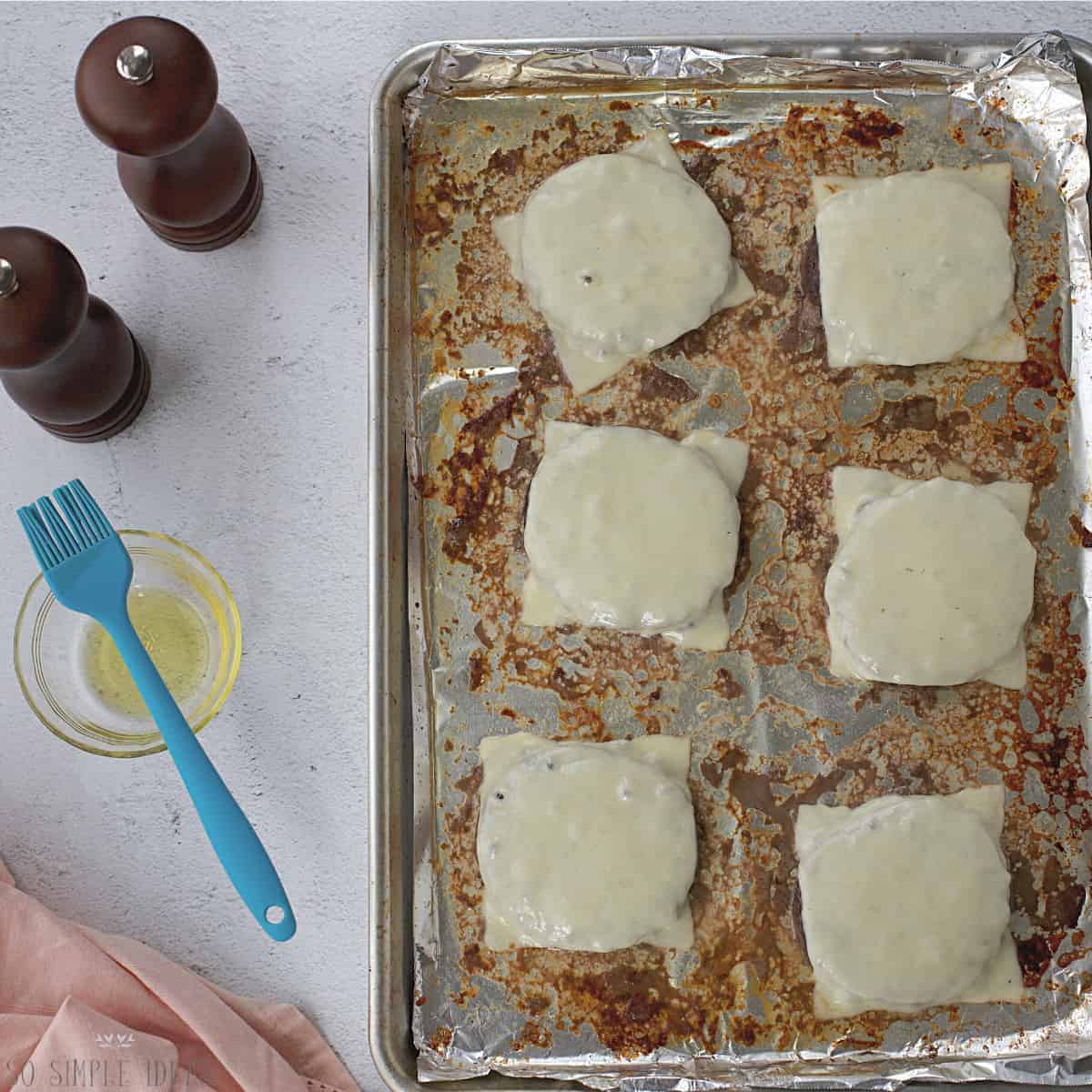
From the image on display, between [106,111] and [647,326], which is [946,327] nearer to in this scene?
[647,326]

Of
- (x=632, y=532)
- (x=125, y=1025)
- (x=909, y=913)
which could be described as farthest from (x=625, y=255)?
(x=125, y=1025)

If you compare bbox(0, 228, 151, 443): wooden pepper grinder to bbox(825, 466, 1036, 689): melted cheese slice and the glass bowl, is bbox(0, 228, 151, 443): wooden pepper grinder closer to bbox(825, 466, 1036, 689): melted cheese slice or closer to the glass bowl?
the glass bowl

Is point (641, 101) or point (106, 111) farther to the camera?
point (641, 101)

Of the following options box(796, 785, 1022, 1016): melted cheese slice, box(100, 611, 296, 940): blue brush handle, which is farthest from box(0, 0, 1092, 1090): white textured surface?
box(796, 785, 1022, 1016): melted cheese slice

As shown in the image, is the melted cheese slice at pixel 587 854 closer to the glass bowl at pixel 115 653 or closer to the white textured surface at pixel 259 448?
the white textured surface at pixel 259 448

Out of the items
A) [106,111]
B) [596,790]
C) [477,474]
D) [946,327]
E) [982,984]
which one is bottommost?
[982,984]

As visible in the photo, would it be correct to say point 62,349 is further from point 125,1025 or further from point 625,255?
point 125,1025

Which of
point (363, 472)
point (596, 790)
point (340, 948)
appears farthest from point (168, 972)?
point (363, 472)
